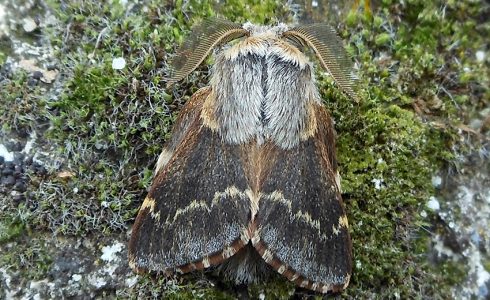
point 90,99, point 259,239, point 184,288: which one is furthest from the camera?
point 90,99

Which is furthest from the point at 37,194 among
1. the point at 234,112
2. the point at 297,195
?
the point at 297,195

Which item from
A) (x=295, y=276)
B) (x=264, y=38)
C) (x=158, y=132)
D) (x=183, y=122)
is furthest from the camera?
(x=158, y=132)

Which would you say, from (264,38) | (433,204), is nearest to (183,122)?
(264,38)

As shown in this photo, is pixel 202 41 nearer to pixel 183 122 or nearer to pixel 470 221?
pixel 183 122

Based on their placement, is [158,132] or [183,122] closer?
[183,122]

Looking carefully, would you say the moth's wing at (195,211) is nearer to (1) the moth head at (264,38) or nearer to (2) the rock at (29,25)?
(1) the moth head at (264,38)

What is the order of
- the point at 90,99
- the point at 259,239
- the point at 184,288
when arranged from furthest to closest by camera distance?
1. the point at 90,99
2. the point at 184,288
3. the point at 259,239

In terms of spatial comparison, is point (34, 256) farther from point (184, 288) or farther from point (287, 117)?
point (287, 117)
